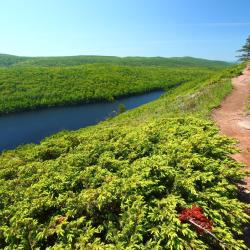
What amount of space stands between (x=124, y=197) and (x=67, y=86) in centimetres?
7259

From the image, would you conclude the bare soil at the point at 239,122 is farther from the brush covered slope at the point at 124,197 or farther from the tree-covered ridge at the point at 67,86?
the tree-covered ridge at the point at 67,86

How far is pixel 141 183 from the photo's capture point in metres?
6.57

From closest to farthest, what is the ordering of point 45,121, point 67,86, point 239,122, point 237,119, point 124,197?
point 124,197 → point 239,122 → point 237,119 → point 45,121 → point 67,86

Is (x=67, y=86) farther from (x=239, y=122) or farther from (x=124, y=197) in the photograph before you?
(x=124, y=197)

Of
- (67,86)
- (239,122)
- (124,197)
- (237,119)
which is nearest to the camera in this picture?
(124,197)

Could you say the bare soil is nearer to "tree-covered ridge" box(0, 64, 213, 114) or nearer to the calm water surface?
the calm water surface

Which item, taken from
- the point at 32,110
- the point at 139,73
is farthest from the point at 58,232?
the point at 139,73

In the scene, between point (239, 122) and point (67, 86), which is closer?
point (239, 122)

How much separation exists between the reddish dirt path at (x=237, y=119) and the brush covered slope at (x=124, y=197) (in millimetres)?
3449

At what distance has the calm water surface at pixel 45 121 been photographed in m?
37.4

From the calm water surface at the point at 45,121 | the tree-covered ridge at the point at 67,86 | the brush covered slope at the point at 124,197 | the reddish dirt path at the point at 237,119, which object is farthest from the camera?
the tree-covered ridge at the point at 67,86

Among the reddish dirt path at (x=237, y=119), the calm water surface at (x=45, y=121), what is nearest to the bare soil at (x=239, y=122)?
the reddish dirt path at (x=237, y=119)

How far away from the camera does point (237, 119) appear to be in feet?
62.6

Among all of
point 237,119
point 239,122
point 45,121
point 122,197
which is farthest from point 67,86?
point 122,197
